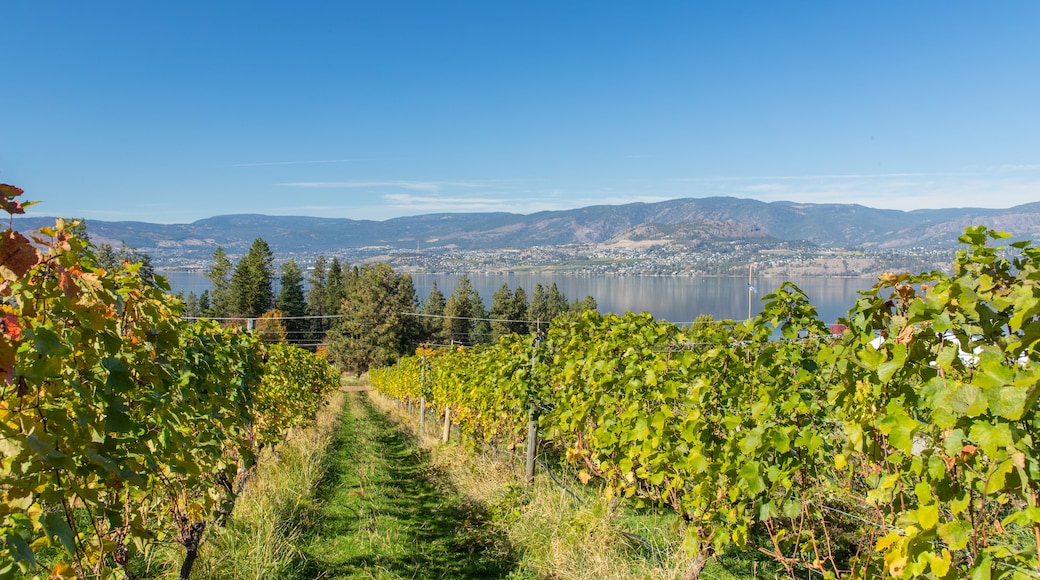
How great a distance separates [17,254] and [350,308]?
190 ft

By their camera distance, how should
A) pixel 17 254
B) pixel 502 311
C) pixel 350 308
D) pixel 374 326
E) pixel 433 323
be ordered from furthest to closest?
pixel 502 311, pixel 433 323, pixel 350 308, pixel 374 326, pixel 17 254

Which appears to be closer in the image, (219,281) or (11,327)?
(11,327)

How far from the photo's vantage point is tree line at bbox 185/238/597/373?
54719 mm

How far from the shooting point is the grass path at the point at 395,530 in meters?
4.88

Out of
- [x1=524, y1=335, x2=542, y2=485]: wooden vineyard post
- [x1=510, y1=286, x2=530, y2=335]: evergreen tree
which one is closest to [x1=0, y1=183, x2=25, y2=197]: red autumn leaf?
[x1=524, y1=335, x2=542, y2=485]: wooden vineyard post

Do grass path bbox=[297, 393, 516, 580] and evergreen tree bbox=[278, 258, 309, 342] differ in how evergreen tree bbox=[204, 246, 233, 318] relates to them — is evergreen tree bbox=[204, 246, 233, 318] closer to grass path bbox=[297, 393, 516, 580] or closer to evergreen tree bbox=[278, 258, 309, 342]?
evergreen tree bbox=[278, 258, 309, 342]

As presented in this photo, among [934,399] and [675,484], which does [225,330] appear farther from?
[934,399]

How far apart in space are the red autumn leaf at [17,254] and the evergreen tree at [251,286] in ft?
199

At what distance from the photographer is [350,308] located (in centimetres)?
5759

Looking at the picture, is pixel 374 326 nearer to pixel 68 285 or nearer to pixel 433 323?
pixel 433 323

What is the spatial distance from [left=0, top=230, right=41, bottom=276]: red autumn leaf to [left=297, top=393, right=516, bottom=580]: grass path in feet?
11.9

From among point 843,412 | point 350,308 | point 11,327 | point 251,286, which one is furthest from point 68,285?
point 251,286

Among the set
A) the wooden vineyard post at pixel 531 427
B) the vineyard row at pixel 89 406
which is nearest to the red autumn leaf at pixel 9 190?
the vineyard row at pixel 89 406

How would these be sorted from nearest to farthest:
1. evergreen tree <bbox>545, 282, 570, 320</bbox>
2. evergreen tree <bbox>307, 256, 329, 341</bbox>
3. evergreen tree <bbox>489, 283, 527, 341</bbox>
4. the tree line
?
the tree line
evergreen tree <bbox>489, 283, 527, 341</bbox>
evergreen tree <bbox>307, 256, 329, 341</bbox>
evergreen tree <bbox>545, 282, 570, 320</bbox>
